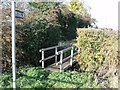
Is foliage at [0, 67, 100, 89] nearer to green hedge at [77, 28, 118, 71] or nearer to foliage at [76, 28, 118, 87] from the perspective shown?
foliage at [76, 28, 118, 87]

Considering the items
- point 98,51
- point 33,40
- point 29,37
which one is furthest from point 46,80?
point 33,40

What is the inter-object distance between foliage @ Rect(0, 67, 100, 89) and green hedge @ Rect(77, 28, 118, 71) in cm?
97

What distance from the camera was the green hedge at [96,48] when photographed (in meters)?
8.16

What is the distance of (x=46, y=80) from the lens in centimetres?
736

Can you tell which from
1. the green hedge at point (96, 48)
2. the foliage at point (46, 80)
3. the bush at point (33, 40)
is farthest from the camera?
the bush at point (33, 40)

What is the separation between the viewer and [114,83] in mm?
7234

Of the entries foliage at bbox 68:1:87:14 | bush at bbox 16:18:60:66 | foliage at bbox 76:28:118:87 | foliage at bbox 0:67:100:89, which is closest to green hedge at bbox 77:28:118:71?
foliage at bbox 76:28:118:87

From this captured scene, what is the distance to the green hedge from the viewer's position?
8.16 metres

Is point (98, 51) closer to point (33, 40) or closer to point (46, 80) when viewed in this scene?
Answer: point (46, 80)

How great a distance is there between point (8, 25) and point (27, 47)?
149 cm

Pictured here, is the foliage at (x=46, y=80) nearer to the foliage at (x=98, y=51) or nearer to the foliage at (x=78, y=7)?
the foliage at (x=98, y=51)

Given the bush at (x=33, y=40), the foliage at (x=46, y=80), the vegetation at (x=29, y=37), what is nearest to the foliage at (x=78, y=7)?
the vegetation at (x=29, y=37)

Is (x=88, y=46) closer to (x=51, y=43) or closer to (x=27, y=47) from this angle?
(x=27, y=47)

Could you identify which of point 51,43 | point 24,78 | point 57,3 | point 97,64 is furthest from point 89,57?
point 57,3
